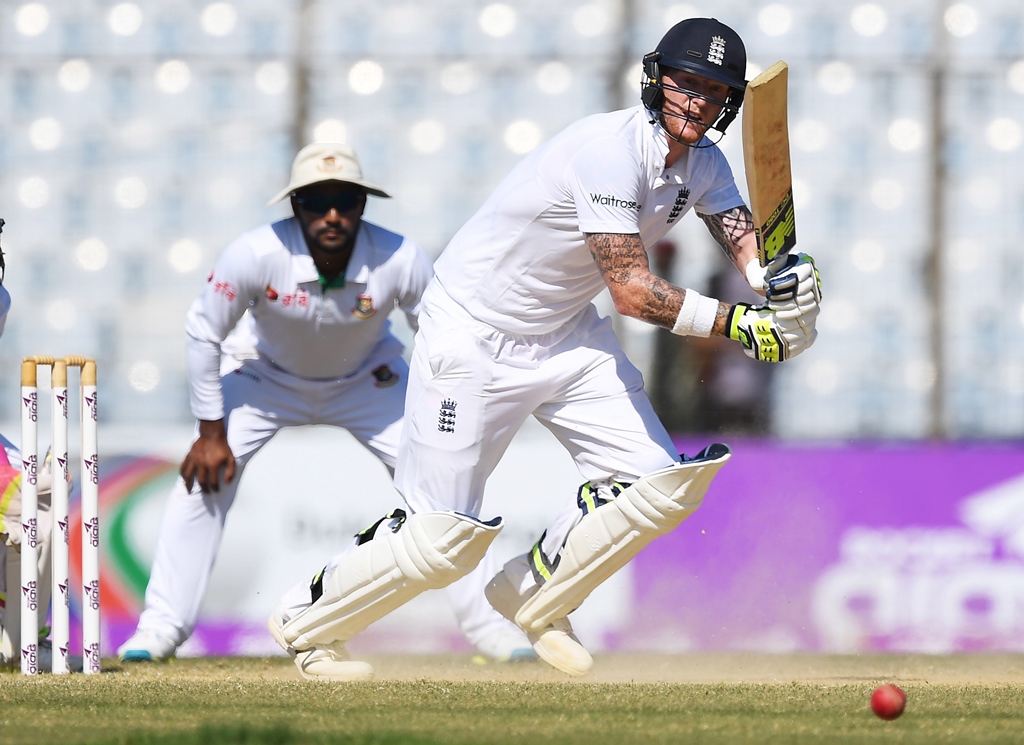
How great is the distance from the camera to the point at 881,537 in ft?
18.5

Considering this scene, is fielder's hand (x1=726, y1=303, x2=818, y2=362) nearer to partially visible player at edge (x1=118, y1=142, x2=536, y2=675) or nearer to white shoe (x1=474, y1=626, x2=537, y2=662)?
partially visible player at edge (x1=118, y1=142, x2=536, y2=675)

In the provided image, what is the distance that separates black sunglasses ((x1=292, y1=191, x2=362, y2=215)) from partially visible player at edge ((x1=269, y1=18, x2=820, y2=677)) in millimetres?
741

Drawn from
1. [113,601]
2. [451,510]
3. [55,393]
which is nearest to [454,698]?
[451,510]

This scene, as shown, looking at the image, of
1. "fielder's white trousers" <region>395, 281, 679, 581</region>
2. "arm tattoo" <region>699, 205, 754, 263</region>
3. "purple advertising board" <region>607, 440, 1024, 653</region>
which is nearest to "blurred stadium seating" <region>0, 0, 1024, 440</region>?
"purple advertising board" <region>607, 440, 1024, 653</region>

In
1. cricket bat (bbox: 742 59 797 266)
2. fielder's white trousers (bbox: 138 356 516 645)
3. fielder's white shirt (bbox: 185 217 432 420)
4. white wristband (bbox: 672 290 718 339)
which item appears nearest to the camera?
cricket bat (bbox: 742 59 797 266)

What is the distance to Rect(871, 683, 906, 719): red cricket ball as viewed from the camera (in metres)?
3.12

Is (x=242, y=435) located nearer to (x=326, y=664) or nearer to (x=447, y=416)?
(x=326, y=664)

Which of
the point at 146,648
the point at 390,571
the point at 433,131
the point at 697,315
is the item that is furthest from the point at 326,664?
the point at 433,131

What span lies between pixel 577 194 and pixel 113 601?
106 inches

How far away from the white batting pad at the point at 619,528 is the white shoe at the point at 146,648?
1.39 meters

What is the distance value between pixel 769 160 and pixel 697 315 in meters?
0.39

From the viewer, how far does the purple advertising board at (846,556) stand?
560cm

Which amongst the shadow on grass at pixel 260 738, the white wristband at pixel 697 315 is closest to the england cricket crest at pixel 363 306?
the white wristband at pixel 697 315

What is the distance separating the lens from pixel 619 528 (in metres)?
3.95
